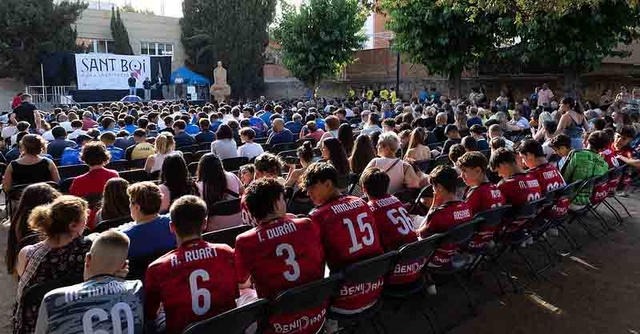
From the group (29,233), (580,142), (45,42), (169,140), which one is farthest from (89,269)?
(45,42)

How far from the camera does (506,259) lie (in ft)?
18.1

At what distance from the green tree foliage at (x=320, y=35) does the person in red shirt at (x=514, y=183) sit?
66.3ft

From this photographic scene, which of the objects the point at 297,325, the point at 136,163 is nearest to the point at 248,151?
the point at 136,163

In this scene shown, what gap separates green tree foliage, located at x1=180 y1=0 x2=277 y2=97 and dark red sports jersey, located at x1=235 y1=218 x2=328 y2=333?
98.0 ft

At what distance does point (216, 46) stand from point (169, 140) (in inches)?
1063

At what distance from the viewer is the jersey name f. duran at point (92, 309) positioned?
2244 millimetres

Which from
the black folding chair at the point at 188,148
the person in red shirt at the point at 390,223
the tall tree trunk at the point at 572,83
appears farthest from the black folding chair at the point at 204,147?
the tall tree trunk at the point at 572,83

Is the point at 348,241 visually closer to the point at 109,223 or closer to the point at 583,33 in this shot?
the point at 109,223

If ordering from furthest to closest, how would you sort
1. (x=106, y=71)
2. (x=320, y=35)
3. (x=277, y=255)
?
(x=106, y=71), (x=320, y=35), (x=277, y=255)

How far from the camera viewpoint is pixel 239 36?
31609 mm

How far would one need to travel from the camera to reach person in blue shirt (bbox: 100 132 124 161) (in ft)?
25.7

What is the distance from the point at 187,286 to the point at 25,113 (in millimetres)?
10714

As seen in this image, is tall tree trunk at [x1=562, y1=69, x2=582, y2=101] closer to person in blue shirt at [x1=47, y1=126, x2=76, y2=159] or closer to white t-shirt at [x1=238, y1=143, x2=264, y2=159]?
white t-shirt at [x1=238, y1=143, x2=264, y2=159]

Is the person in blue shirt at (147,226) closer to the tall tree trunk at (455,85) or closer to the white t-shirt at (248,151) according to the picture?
the white t-shirt at (248,151)
